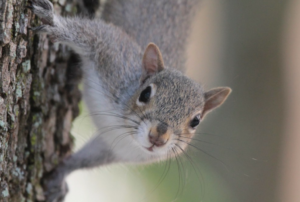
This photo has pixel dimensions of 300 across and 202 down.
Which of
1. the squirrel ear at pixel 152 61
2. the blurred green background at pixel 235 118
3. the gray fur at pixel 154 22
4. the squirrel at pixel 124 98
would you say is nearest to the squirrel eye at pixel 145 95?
the squirrel at pixel 124 98

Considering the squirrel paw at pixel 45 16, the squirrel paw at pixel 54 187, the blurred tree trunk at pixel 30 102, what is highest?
the squirrel paw at pixel 45 16

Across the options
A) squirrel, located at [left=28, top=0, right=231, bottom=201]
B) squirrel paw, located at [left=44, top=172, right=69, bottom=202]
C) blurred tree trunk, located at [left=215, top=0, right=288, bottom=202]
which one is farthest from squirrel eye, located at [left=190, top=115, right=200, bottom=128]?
squirrel paw, located at [left=44, top=172, right=69, bottom=202]

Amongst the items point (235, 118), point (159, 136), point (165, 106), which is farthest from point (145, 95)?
point (235, 118)

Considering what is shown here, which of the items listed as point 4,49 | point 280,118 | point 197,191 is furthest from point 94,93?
point 280,118

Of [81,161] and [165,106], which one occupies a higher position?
[165,106]

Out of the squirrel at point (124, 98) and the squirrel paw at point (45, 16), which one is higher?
the squirrel paw at point (45, 16)

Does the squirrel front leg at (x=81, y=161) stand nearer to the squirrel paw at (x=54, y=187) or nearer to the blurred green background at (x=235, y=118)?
the squirrel paw at (x=54, y=187)

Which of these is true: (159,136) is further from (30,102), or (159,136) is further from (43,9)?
(43,9)
